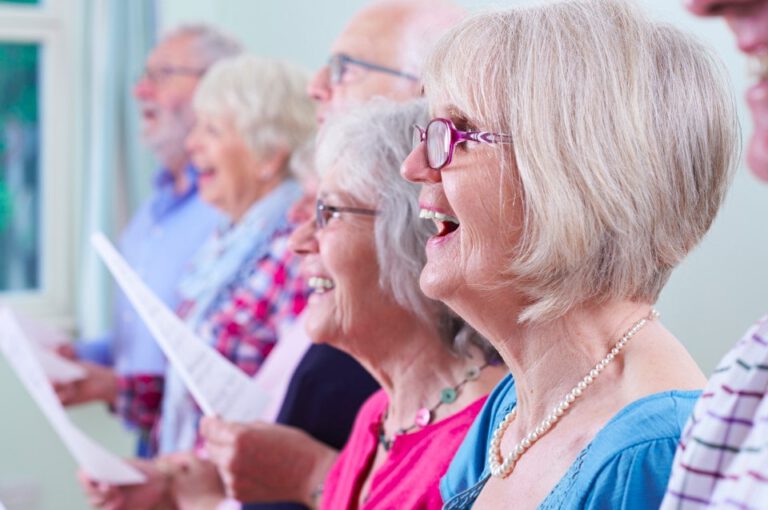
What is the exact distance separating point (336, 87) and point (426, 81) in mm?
850

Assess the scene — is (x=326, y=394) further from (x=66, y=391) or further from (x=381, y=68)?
(x=66, y=391)

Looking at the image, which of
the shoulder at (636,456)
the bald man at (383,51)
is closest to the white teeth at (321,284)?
the bald man at (383,51)

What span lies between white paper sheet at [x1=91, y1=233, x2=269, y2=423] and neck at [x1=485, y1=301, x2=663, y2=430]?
83 cm

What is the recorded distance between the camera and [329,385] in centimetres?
180

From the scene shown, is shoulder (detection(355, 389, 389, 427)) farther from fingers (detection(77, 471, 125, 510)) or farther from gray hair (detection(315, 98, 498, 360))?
fingers (detection(77, 471, 125, 510))

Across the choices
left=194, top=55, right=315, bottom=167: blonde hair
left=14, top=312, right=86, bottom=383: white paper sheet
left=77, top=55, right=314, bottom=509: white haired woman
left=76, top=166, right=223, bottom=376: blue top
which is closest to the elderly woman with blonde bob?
left=77, top=55, right=314, bottom=509: white haired woman

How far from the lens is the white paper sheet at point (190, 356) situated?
1.74 m

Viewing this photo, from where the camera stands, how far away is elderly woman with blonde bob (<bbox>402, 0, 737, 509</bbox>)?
964 millimetres

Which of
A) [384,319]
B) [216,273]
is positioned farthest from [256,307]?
[384,319]

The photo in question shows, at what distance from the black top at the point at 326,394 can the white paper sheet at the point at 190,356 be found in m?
0.10

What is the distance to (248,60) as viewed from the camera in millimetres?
2645

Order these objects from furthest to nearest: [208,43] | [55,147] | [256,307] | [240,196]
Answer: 1. [55,147]
2. [208,43]
3. [240,196]
4. [256,307]

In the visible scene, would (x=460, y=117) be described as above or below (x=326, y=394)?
above

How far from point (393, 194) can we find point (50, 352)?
5.91ft
